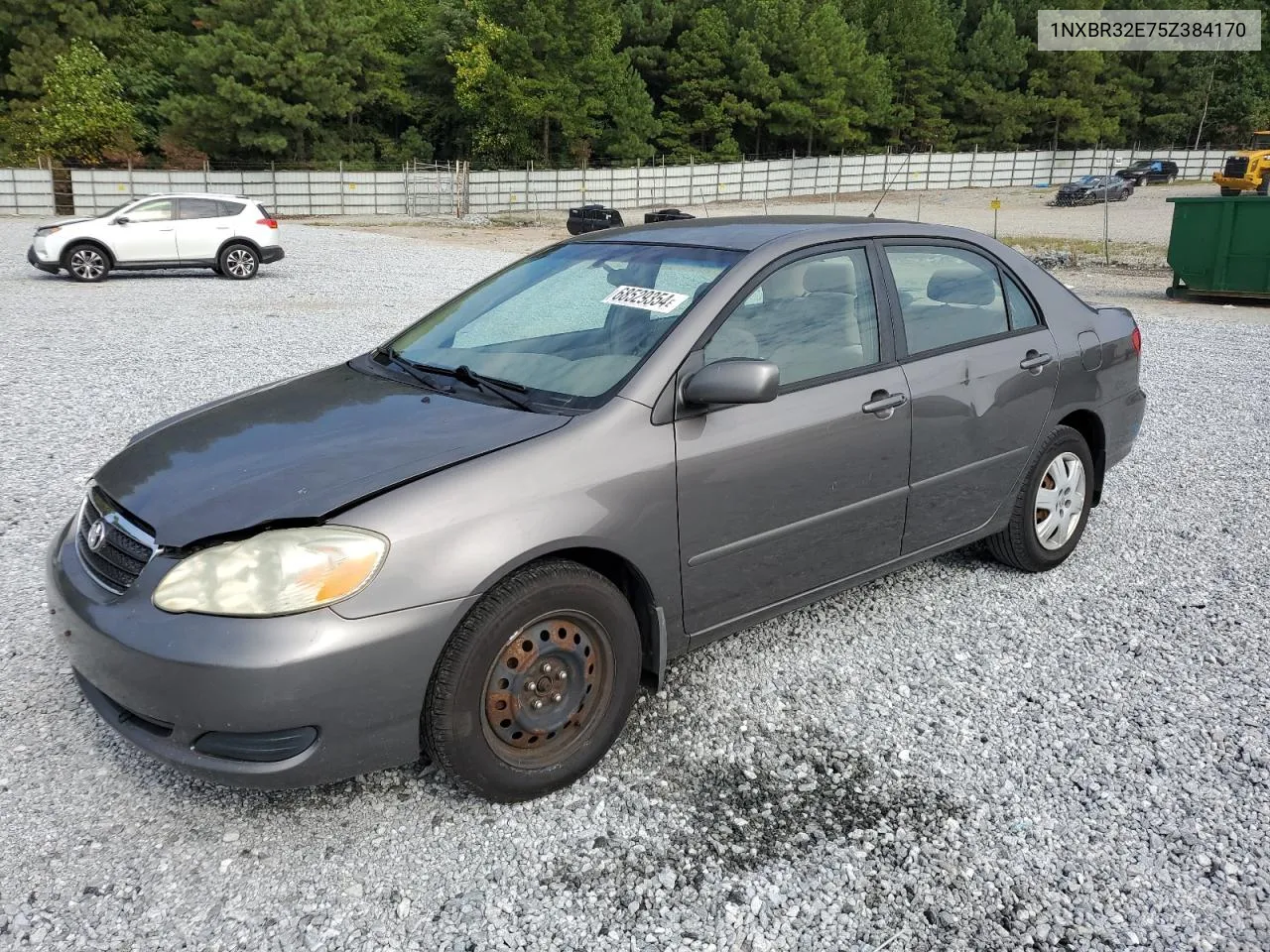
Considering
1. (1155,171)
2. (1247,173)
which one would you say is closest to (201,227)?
(1247,173)

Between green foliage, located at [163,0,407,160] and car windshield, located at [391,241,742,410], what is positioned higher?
green foliage, located at [163,0,407,160]

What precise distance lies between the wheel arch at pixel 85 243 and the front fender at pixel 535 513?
658 inches

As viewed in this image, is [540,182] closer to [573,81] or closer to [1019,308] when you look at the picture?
[573,81]

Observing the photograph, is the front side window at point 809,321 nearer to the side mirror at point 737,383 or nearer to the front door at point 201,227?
the side mirror at point 737,383

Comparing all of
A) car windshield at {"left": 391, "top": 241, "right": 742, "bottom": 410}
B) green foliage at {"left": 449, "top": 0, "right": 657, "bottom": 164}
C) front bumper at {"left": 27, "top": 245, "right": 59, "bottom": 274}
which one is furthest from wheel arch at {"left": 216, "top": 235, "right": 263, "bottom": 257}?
green foliage at {"left": 449, "top": 0, "right": 657, "bottom": 164}

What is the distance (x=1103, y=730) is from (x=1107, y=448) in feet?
6.19

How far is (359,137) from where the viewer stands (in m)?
56.7

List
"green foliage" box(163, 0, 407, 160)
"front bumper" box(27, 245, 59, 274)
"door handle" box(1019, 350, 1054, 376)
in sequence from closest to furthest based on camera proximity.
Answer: "door handle" box(1019, 350, 1054, 376) → "front bumper" box(27, 245, 59, 274) → "green foliage" box(163, 0, 407, 160)

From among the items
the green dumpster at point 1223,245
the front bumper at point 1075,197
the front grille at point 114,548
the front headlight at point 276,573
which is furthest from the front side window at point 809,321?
the front bumper at point 1075,197

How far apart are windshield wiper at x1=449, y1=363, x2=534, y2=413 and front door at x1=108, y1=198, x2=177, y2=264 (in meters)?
16.1

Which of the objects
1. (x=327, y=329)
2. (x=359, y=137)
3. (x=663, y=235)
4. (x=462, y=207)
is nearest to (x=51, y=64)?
(x=359, y=137)

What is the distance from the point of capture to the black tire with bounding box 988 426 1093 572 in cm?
431

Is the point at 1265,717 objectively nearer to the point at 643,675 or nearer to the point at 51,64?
the point at 643,675

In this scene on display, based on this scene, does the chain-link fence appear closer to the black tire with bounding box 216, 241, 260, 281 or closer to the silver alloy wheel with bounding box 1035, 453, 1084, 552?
the black tire with bounding box 216, 241, 260, 281
